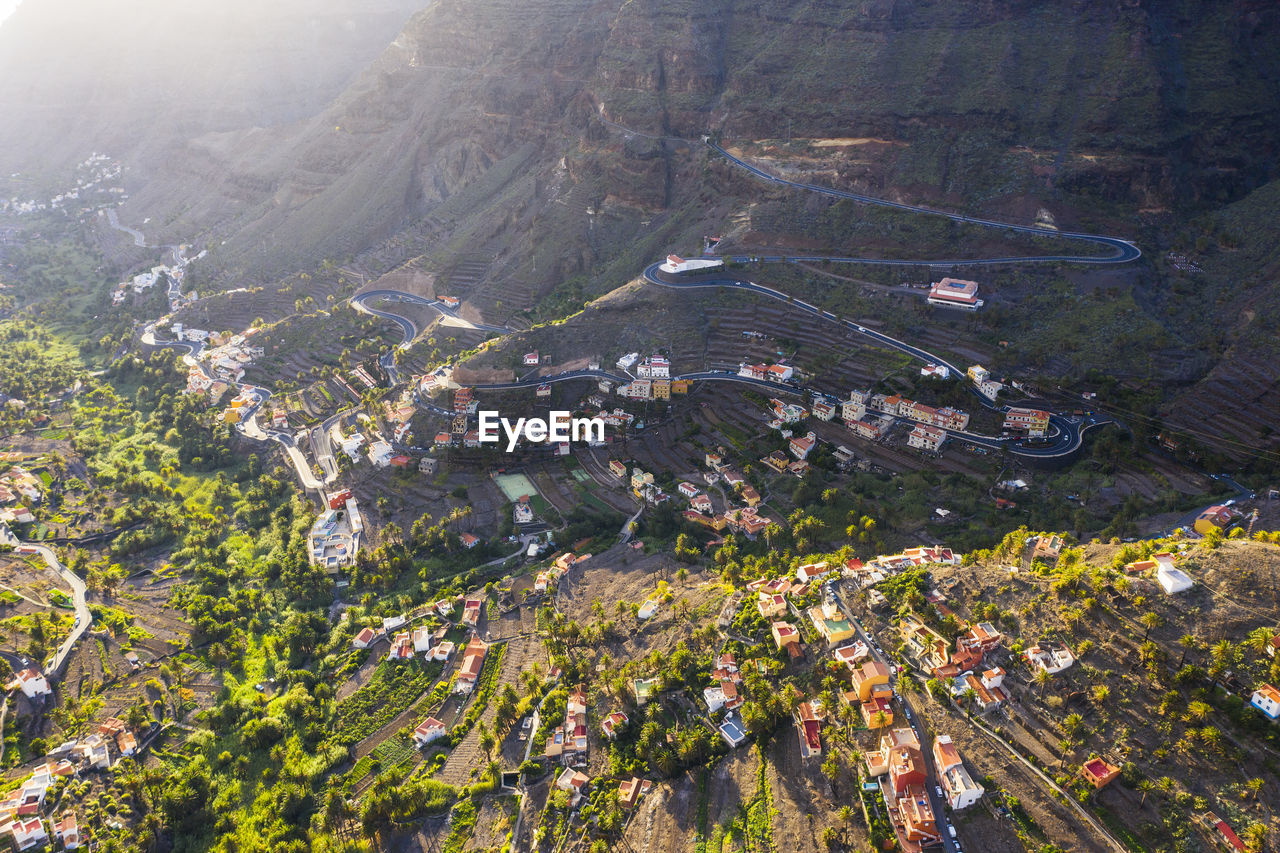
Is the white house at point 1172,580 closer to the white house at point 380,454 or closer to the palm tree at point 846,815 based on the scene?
the palm tree at point 846,815

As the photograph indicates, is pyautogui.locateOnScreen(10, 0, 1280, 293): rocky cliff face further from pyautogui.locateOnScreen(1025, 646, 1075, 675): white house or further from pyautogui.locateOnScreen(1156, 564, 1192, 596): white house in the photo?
pyautogui.locateOnScreen(1025, 646, 1075, 675): white house

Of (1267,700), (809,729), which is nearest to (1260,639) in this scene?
(1267,700)

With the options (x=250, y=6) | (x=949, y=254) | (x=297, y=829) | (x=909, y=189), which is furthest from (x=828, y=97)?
(x=250, y=6)

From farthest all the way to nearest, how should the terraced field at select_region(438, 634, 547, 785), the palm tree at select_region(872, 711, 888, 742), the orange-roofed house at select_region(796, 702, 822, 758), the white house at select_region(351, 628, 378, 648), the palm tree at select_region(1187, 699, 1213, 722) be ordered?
the white house at select_region(351, 628, 378, 648) < the terraced field at select_region(438, 634, 547, 785) < the orange-roofed house at select_region(796, 702, 822, 758) < the palm tree at select_region(872, 711, 888, 742) < the palm tree at select_region(1187, 699, 1213, 722)

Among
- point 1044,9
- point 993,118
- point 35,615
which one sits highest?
point 1044,9

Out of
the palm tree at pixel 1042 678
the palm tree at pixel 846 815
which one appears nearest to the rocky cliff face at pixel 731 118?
the palm tree at pixel 1042 678

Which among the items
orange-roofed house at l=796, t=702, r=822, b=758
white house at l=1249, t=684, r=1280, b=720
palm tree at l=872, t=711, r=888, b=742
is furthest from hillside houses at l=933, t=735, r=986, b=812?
white house at l=1249, t=684, r=1280, b=720

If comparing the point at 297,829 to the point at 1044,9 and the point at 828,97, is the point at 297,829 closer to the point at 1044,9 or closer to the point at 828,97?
the point at 828,97
